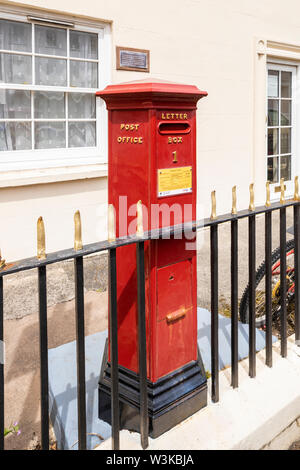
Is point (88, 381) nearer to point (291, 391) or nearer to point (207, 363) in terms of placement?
point (207, 363)

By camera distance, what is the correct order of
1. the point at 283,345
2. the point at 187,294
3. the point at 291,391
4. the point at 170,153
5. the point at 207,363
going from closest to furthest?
the point at 170,153 < the point at 187,294 < the point at 291,391 < the point at 283,345 < the point at 207,363

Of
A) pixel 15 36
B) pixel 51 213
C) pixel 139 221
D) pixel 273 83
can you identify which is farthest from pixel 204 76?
pixel 139 221

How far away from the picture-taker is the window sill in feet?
15.5

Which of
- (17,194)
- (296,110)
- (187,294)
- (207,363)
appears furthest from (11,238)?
(296,110)

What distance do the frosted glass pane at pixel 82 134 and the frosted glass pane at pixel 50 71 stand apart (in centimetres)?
52

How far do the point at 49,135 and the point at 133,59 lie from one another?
1455mm

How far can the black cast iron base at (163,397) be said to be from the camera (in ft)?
6.08

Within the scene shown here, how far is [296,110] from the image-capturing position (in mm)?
8305

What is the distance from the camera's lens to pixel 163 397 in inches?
74.0

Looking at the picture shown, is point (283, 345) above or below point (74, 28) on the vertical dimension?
below

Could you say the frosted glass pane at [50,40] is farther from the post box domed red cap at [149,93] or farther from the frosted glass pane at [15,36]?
the post box domed red cap at [149,93]

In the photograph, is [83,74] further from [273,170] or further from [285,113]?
[285,113]

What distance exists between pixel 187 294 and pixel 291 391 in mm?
751

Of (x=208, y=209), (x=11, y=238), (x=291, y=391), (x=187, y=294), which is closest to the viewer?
(x=187, y=294)
